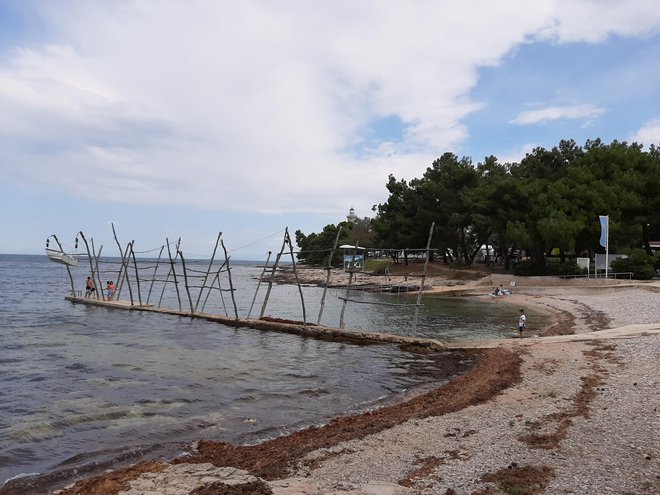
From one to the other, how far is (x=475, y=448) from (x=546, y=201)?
35251 mm

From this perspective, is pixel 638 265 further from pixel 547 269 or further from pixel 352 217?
pixel 352 217

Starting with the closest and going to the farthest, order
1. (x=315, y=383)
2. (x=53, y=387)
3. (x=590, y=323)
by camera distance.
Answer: (x=53, y=387), (x=315, y=383), (x=590, y=323)

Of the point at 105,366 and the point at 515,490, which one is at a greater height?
the point at 515,490

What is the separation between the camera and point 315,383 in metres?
12.4

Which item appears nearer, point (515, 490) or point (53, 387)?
point (515, 490)

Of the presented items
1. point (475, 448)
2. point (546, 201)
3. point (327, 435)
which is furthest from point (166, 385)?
point (546, 201)

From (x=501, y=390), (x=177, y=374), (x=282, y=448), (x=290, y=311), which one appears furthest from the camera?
(x=290, y=311)

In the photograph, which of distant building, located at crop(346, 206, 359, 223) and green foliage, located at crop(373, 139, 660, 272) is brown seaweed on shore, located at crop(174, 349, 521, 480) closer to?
green foliage, located at crop(373, 139, 660, 272)

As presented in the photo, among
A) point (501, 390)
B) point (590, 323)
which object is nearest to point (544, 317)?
point (590, 323)

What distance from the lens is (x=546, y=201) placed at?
3791 centimetres

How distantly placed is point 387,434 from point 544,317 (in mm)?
21082

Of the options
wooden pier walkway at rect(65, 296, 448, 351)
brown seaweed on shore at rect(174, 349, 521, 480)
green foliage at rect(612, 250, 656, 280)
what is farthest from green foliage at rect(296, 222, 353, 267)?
brown seaweed on shore at rect(174, 349, 521, 480)

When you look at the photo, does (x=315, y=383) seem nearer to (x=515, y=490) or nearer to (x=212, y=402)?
(x=212, y=402)

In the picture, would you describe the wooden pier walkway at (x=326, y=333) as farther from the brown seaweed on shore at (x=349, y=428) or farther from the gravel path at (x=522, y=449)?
the gravel path at (x=522, y=449)
